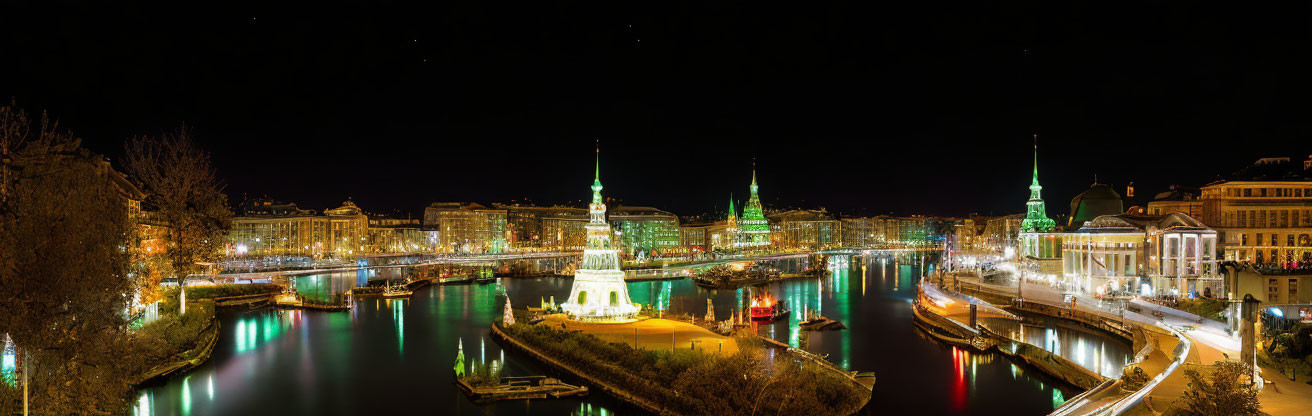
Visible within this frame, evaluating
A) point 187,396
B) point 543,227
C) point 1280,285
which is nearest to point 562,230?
point 543,227

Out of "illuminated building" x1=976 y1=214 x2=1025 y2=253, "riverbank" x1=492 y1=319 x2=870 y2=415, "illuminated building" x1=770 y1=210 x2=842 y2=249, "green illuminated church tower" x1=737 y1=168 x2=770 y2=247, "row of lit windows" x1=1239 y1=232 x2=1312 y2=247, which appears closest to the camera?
"riverbank" x1=492 y1=319 x2=870 y2=415

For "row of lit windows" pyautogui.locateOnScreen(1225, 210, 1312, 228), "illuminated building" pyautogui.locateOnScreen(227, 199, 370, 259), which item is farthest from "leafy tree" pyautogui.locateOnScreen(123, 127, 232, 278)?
"illuminated building" pyautogui.locateOnScreen(227, 199, 370, 259)

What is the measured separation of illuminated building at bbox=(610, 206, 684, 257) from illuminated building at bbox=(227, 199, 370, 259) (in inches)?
1209

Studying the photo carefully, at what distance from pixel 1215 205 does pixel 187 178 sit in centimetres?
3833

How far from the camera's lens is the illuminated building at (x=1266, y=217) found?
103ft

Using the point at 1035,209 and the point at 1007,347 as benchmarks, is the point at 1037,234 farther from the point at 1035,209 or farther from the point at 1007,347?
the point at 1007,347

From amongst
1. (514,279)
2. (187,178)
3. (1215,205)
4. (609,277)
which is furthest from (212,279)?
(1215,205)

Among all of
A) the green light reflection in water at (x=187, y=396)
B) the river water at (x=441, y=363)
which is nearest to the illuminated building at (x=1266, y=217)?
the river water at (x=441, y=363)

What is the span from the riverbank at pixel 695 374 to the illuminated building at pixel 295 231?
6429 cm

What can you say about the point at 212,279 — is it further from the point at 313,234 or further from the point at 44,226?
the point at 313,234

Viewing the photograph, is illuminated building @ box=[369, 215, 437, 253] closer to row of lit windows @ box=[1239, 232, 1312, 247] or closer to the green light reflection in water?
the green light reflection in water

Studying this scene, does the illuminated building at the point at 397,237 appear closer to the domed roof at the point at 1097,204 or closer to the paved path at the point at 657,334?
the domed roof at the point at 1097,204

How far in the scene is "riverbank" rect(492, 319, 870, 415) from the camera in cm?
1434

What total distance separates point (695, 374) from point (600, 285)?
11040 millimetres
